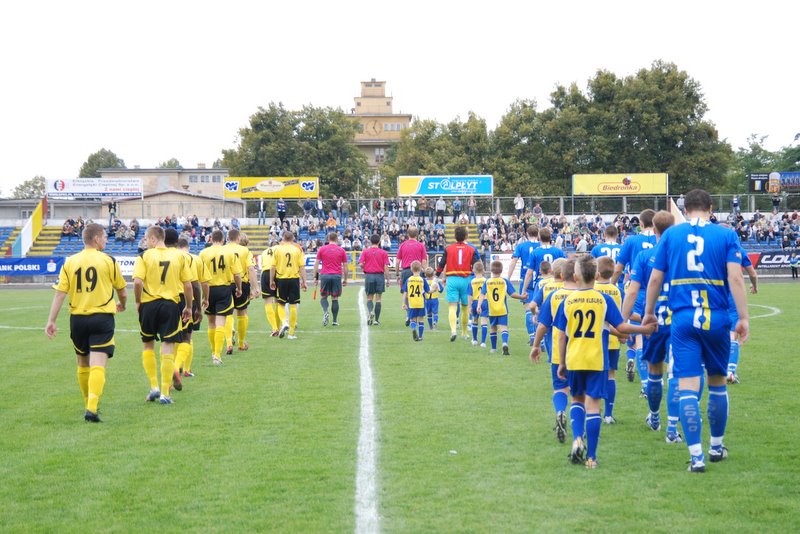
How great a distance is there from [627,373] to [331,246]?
858cm

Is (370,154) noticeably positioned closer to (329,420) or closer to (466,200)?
(466,200)

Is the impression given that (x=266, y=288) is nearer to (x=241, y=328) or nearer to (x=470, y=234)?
(x=241, y=328)

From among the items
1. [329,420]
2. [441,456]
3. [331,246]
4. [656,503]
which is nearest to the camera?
[656,503]

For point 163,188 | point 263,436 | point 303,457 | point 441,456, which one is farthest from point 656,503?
point 163,188

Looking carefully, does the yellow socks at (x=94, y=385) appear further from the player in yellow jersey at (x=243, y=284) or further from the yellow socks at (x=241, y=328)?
the yellow socks at (x=241, y=328)

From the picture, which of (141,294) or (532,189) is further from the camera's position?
(532,189)

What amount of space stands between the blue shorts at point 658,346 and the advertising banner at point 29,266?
130 feet

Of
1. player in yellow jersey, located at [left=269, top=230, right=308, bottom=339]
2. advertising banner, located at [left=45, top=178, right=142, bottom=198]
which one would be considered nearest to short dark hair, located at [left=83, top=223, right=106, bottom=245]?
player in yellow jersey, located at [left=269, top=230, right=308, bottom=339]

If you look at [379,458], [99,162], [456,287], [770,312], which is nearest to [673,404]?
[379,458]

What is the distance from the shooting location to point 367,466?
6.96 metres

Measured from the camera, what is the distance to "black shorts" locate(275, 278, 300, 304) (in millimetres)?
16641

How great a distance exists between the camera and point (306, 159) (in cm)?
7562

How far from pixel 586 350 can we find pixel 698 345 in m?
0.86

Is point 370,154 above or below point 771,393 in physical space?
above
